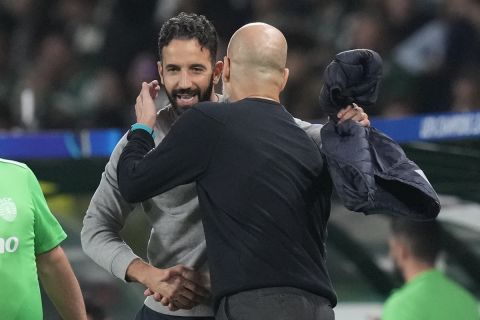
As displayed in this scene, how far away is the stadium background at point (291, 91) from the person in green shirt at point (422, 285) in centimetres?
8

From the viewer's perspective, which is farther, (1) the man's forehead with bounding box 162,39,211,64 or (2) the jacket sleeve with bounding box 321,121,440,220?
(1) the man's forehead with bounding box 162,39,211,64

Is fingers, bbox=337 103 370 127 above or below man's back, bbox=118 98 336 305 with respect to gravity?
above

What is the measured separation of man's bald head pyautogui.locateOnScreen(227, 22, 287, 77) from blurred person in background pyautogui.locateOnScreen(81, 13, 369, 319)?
228 millimetres

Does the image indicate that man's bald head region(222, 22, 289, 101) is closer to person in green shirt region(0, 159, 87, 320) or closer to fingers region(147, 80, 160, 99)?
fingers region(147, 80, 160, 99)

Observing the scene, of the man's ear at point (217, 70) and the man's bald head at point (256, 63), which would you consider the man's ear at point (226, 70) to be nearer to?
the man's bald head at point (256, 63)

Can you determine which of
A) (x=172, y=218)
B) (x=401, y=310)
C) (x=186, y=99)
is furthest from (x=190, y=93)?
(x=401, y=310)

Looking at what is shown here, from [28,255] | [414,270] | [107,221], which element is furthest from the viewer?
[414,270]

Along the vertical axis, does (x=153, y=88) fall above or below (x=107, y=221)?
above

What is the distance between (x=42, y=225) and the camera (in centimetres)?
371

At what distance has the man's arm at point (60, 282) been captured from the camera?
3.77 metres

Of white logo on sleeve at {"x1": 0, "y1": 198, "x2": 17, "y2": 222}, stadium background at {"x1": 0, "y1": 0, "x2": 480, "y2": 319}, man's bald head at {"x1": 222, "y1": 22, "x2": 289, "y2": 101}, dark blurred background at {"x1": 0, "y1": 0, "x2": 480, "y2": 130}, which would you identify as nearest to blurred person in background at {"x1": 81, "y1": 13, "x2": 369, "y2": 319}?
man's bald head at {"x1": 222, "y1": 22, "x2": 289, "y2": 101}

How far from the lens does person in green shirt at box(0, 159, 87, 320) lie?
359 cm

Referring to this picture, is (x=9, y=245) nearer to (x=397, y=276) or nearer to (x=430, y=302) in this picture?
(x=430, y=302)

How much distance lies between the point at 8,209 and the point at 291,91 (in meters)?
4.57
